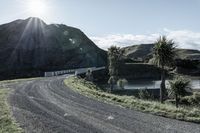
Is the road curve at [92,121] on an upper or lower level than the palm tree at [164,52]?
lower

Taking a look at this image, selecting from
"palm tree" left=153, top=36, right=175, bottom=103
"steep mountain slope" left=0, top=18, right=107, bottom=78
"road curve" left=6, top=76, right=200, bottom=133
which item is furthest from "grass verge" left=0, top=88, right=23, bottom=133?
"steep mountain slope" left=0, top=18, right=107, bottom=78

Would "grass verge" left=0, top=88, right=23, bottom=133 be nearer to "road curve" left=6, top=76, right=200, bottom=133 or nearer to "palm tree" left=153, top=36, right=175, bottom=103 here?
"road curve" left=6, top=76, right=200, bottom=133

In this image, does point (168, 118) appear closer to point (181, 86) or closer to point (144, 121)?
point (144, 121)

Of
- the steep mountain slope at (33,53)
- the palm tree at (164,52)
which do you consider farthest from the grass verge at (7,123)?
the steep mountain slope at (33,53)

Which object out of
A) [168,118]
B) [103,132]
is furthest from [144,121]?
[103,132]

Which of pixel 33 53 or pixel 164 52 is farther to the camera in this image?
pixel 33 53

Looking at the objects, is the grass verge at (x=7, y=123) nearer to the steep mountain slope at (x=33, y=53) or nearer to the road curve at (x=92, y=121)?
the road curve at (x=92, y=121)

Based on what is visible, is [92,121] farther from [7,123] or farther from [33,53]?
[33,53]

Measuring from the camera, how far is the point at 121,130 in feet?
58.6

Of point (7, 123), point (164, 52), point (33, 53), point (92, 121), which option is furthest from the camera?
point (33, 53)

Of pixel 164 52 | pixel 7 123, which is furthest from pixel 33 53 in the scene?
pixel 7 123

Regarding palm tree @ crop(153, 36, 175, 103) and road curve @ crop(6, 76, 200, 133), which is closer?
road curve @ crop(6, 76, 200, 133)

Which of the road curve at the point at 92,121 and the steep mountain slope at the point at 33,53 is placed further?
the steep mountain slope at the point at 33,53

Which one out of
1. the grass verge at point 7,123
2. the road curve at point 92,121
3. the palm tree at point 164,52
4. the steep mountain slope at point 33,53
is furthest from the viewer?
the steep mountain slope at point 33,53
